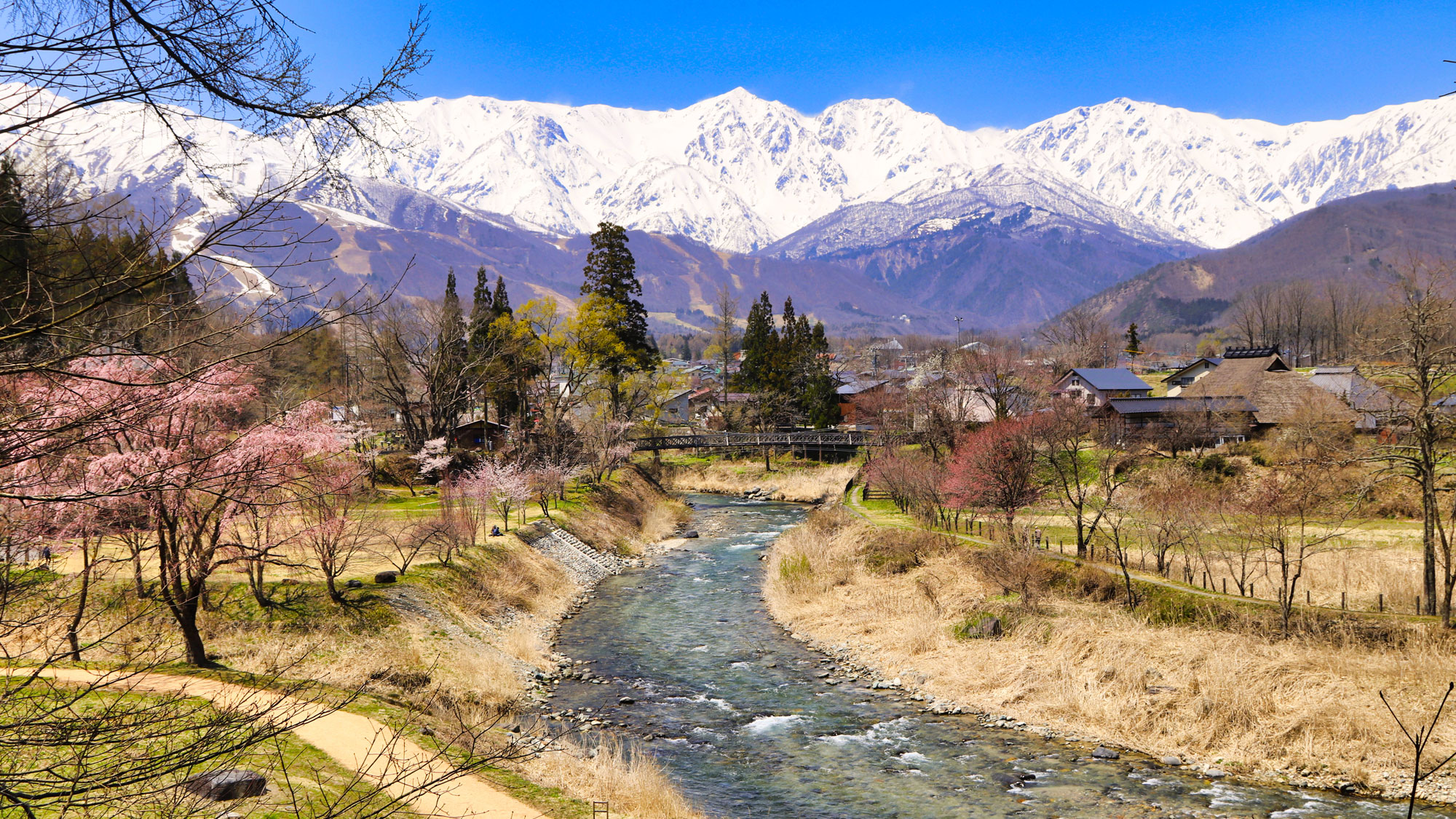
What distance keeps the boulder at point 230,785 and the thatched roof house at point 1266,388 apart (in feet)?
179

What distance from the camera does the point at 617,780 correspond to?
16.9 m

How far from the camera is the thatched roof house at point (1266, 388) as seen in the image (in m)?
53.7

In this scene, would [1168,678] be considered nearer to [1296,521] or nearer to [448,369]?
[1296,521]

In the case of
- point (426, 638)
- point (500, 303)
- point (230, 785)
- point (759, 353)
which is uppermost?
point (500, 303)

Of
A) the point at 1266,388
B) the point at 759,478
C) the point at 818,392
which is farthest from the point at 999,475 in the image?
the point at 818,392

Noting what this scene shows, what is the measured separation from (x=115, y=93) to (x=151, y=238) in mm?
811

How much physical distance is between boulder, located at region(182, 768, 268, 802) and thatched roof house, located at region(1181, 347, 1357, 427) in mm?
54557

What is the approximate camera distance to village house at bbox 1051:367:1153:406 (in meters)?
71.6

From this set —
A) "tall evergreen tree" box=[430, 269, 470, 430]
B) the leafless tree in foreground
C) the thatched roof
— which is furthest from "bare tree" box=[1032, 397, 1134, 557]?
"tall evergreen tree" box=[430, 269, 470, 430]

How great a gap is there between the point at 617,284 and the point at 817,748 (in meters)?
50.6

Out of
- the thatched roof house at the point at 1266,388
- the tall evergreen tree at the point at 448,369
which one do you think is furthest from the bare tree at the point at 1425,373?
the tall evergreen tree at the point at 448,369

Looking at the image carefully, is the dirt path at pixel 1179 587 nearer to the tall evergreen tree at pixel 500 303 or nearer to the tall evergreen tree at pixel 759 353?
the tall evergreen tree at pixel 500 303

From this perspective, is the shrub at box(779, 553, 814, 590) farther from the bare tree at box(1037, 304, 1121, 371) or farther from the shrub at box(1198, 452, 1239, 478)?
the bare tree at box(1037, 304, 1121, 371)

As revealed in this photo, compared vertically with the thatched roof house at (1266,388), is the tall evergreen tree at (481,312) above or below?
above
